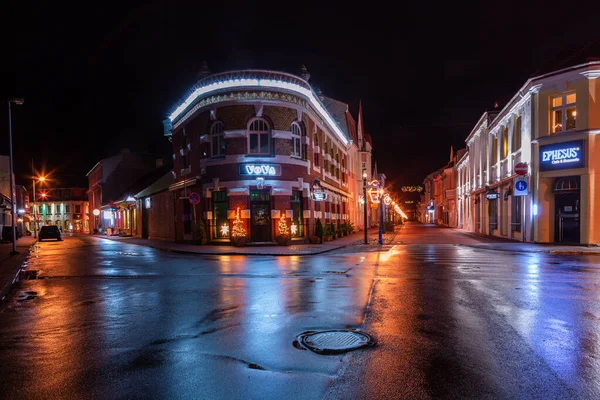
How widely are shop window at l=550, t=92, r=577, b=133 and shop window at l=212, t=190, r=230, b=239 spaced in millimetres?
19225

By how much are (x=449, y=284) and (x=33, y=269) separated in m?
15.2

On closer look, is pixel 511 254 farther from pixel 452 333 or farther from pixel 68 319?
pixel 68 319

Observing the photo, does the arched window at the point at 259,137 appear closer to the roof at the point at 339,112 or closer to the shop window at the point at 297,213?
the shop window at the point at 297,213

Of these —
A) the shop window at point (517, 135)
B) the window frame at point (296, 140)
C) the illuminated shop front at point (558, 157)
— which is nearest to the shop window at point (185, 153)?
the window frame at point (296, 140)

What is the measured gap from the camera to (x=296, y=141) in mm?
28047

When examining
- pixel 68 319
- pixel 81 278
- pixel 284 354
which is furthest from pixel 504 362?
pixel 81 278

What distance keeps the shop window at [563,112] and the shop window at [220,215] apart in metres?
19.2

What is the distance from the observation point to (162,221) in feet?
119

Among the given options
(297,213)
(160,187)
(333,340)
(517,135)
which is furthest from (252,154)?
(333,340)

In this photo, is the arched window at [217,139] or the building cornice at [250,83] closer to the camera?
the building cornice at [250,83]

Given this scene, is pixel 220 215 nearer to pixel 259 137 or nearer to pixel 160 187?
pixel 259 137

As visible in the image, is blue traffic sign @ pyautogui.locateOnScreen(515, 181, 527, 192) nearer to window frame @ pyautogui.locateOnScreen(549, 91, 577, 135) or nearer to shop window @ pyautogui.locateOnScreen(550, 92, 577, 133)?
window frame @ pyautogui.locateOnScreen(549, 91, 577, 135)

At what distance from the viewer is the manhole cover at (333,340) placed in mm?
5914

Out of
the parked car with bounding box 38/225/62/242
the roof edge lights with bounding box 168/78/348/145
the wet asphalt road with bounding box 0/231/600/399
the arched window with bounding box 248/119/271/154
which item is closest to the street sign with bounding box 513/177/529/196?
the wet asphalt road with bounding box 0/231/600/399
